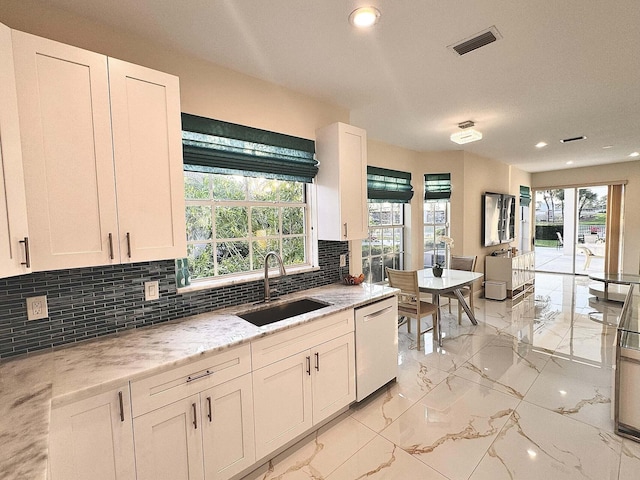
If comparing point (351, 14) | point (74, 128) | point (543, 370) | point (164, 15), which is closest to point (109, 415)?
point (74, 128)

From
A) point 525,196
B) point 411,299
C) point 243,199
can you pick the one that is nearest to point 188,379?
point 243,199

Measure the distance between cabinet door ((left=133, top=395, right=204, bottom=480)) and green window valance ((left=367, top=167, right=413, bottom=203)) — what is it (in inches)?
126

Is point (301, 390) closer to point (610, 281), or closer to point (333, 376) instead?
point (333, 376)

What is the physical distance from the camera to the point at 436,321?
3.53 metres

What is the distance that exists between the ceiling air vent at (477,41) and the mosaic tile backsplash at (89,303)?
2320mm

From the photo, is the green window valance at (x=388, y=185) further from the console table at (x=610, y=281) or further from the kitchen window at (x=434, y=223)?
the console table at (x=610, y=281)

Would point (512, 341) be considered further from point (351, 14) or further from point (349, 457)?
point (351, 14)

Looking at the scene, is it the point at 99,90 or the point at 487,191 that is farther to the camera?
the point at 487,191

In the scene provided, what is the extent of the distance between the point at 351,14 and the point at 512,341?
12.4 ft

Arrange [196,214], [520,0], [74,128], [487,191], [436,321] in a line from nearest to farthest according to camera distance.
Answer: [74,128], [520,0], [196,214], [436,321], [487,191]

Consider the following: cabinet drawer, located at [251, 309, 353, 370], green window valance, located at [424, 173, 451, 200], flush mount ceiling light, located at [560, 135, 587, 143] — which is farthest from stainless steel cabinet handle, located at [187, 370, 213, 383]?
flush mount ceiling light, located at [560, 135, 587, 143]

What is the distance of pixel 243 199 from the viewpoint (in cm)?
246

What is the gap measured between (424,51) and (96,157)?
6.79 feet

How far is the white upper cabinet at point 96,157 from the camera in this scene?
130 centimetres
